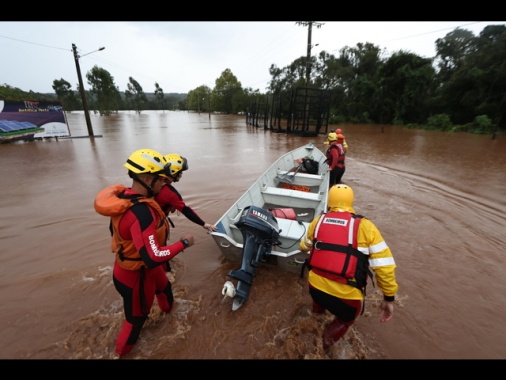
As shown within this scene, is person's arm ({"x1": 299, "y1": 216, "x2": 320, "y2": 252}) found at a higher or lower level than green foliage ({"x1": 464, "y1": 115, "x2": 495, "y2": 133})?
lower

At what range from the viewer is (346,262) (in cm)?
190

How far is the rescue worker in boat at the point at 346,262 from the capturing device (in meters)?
1.88

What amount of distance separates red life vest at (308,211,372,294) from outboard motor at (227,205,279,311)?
102cm

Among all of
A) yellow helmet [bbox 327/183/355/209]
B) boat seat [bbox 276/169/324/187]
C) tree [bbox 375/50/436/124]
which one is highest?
tree [bbox 375/50/436/124]

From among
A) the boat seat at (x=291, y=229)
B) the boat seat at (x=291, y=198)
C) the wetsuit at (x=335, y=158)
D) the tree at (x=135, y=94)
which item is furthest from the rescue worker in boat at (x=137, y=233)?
the tree at (x=135, y=94)

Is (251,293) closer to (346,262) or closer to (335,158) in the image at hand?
(346,262)

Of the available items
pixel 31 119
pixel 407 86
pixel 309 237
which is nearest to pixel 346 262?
pixel 309 237

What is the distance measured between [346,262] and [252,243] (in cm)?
138

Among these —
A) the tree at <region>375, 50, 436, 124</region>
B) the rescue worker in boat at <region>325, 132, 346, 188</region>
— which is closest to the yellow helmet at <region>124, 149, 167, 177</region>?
the rescue worker in boat at <region>325, 132, 346, 188</region>

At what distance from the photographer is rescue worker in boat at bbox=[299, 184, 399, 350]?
188 centimetres

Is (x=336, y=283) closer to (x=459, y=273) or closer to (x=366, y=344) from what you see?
(x=366, y=344)

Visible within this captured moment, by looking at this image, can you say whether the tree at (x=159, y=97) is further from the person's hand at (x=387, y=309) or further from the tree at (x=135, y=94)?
the person's hand at (x=387, y=309)

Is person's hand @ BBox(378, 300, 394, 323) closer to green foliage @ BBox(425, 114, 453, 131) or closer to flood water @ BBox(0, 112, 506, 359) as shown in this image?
flood water @ BBox(0, 112, 506, 359)

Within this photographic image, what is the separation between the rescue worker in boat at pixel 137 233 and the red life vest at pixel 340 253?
1.19 m
